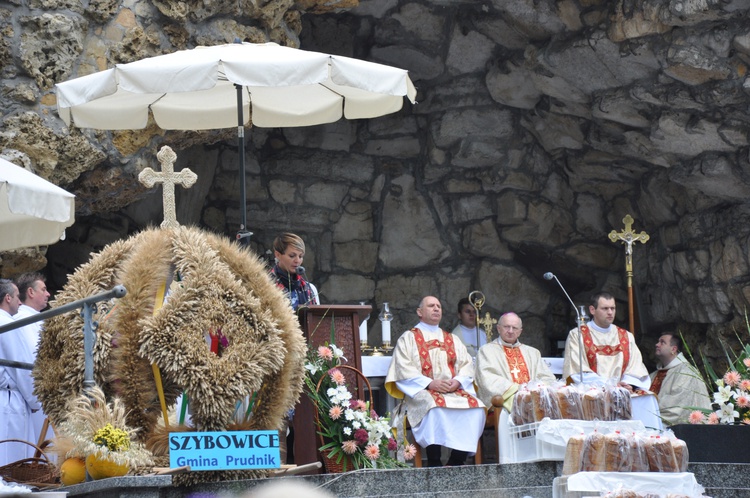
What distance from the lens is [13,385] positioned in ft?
24.2

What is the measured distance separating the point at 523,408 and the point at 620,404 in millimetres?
629

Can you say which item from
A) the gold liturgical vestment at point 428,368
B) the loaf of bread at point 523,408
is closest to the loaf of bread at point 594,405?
the loaf of bread at point 523,408

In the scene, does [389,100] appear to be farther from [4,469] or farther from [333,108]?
[4,469]

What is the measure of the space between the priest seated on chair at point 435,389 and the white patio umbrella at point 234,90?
1802mm

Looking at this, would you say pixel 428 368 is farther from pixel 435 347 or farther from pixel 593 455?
pixel 593 455

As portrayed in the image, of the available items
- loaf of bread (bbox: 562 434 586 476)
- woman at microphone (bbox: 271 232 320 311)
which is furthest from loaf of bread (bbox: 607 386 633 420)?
woman at microphone (bbox: 271 232 320 311)

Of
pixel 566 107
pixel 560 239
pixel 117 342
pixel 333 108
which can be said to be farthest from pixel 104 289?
pixel 560 239

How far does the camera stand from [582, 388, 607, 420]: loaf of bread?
7.50 m

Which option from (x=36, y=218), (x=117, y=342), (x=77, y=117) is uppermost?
(x=77, y=117)

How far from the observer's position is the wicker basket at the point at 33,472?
557cm

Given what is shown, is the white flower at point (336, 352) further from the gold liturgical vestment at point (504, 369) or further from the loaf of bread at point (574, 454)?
the gold liturgical vestment at point (504, 369)

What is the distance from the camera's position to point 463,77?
1252cm

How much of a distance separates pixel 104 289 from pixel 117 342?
35 cm

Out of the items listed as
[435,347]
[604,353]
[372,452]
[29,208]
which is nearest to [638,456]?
[372,452]
